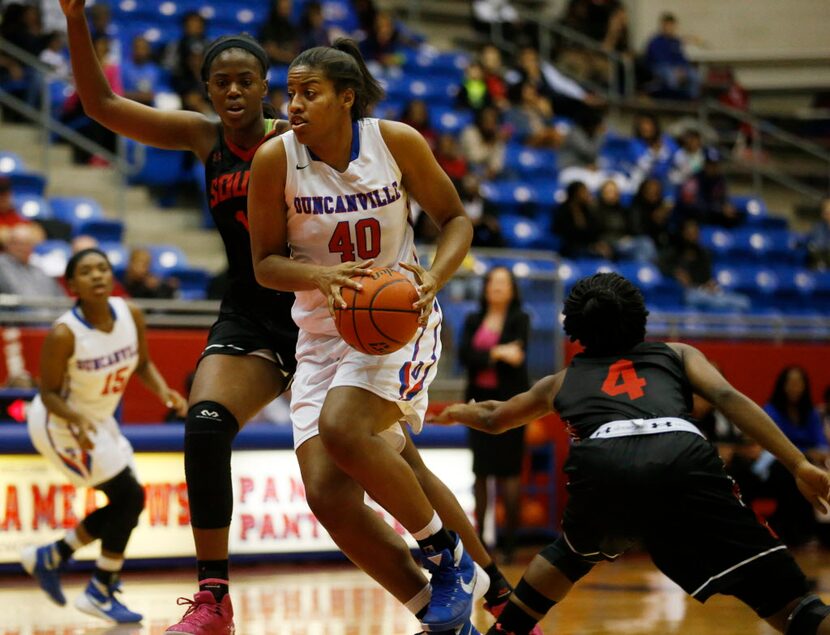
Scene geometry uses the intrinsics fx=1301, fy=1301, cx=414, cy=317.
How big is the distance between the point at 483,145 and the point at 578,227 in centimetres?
159

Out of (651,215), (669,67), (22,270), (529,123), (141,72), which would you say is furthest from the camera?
(669,67)

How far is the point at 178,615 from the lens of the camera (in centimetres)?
645

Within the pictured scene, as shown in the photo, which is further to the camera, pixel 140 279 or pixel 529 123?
pixel 529 123

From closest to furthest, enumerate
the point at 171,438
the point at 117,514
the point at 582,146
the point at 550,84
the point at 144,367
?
the point at 117,514 < the point at 144,367 < the point at 171,438 < the point at 582,146 < the point at 550,84

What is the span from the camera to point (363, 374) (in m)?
4.26

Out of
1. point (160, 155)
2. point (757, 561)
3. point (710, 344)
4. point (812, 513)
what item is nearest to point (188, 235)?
point (160, 155)

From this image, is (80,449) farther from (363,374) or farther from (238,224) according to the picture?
(363,374)

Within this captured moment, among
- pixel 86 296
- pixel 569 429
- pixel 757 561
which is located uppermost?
pixel 86 296

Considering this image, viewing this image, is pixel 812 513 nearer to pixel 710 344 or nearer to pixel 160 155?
pixel 710 344

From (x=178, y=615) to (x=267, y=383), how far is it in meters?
2.25

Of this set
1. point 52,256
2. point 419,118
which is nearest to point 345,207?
point 52,256

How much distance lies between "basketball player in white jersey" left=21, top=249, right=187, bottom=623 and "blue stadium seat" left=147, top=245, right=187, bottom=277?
373 cm

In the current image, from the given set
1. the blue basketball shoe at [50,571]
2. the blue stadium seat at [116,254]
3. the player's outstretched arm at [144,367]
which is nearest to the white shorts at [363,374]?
the player's outstretched arm at [144,367]

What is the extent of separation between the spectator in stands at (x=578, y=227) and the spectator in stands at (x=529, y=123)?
1.92 m
